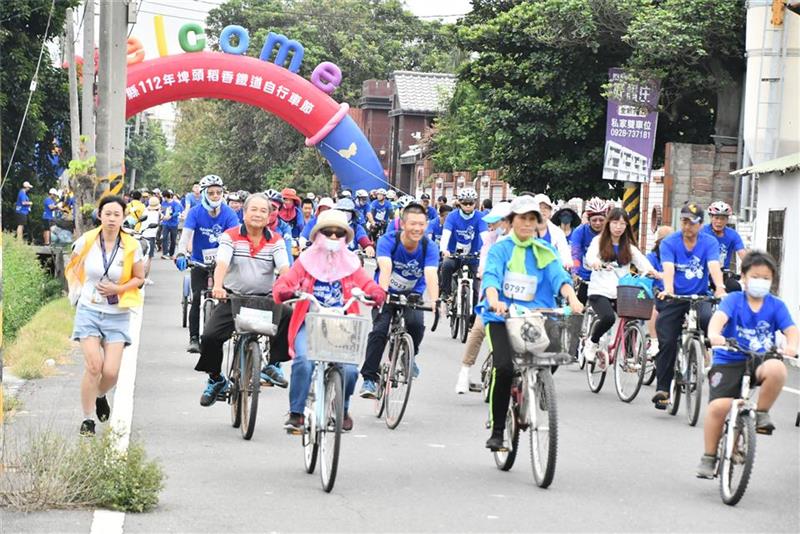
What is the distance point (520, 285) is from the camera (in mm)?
9781

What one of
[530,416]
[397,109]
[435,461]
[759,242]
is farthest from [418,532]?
[397,109]

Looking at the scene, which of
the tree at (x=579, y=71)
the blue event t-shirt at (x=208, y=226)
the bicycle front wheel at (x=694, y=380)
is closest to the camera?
the bicycle front wheel at (x=694, y=380)

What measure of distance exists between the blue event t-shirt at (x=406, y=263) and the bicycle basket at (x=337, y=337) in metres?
3.32

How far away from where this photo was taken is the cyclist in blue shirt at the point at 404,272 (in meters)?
12.1

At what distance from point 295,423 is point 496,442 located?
1.31 metres

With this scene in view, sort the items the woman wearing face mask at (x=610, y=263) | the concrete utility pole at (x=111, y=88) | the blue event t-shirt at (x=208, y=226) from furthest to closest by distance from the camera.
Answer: the concrete utility pole at (x=111, y=88), the blue event t-shirt at (x=208, y=226), the woman wearing face mask at (x=610, y=263)

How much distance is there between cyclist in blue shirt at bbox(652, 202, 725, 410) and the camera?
12867 mm

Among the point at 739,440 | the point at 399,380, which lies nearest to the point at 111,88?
the point at 399,380

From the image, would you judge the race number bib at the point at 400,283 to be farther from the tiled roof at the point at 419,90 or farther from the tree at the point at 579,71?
the tiled roof at the point at 419,90

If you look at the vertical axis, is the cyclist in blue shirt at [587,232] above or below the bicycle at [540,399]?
above

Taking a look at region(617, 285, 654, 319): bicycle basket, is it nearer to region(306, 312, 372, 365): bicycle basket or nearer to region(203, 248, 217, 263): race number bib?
region(203, 248, 217, 263): race number bib

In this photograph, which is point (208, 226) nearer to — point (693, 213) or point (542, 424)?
point (693, 213)

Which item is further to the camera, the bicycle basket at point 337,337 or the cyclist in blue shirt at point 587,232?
the cyclist in blue shirt at point 587,232

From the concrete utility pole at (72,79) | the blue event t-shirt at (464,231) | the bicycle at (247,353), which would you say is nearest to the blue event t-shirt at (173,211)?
the concrete utility pole at (72,79)
